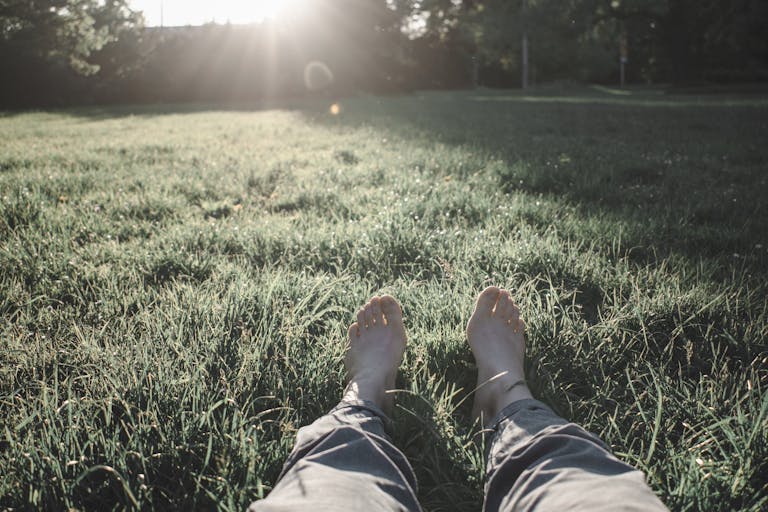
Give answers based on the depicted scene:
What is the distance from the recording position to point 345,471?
2.50ft

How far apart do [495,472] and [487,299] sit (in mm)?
680

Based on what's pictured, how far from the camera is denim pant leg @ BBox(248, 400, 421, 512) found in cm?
68

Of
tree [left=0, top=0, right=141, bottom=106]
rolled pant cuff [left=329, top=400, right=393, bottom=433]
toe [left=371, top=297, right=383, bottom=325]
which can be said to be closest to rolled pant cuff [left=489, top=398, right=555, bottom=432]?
rolled pant cuff [left=329, top=400, right=393, bottom=433]

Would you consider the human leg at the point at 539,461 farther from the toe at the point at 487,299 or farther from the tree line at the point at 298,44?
the tree line at the point at 298,44

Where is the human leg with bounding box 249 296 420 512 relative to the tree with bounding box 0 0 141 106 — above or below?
below

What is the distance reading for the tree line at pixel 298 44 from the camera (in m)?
13.5

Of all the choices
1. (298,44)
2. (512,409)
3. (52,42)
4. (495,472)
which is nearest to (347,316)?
(512,409)

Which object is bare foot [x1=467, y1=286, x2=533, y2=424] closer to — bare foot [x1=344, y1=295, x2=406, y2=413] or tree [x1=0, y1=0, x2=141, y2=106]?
bare foot [x1=344, y1=295, x2=406, y2=413]

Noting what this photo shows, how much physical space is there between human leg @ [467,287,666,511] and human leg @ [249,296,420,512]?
186 millimetres

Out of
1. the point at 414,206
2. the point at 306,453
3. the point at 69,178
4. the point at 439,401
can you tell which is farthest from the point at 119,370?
the point at 69,178

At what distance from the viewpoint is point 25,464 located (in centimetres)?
80

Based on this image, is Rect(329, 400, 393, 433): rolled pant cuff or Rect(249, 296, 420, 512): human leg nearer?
Rect(249, 296, 420, 512): human leg

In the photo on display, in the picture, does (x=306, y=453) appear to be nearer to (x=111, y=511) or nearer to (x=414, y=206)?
(x=111, y=511)

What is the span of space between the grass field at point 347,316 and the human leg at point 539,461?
0.23ft
